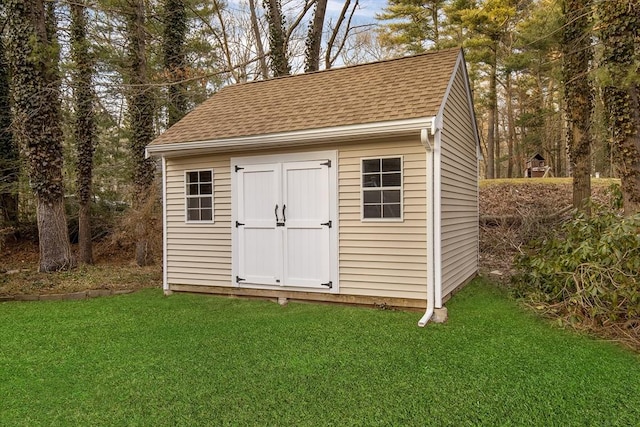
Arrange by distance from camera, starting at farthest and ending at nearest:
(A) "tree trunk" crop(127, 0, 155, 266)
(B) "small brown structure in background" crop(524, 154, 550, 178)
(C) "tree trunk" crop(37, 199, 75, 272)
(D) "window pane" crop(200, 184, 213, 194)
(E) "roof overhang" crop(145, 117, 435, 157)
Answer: (B) "small brown structure in background" crop(524, 154, 550, 178) → (A) "tree trunk" crop(127, 0, 155, 266) → (C) "tree trunk" crop(37, 199, 75, 272) → (D) "window pane" crop(200, 184, 213, 194) → (E) "roof overhang" crop(145, 117, 435, 157)

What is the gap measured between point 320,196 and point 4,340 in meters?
3.98

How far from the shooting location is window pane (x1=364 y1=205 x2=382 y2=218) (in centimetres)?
524

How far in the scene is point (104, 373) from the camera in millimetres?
3479

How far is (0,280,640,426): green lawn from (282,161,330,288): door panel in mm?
650

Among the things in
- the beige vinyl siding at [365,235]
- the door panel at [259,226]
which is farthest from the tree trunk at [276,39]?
the door panel at [259,226]

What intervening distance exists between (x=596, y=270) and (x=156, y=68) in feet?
39.2

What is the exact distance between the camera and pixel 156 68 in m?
11.9

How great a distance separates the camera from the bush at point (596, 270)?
407cm

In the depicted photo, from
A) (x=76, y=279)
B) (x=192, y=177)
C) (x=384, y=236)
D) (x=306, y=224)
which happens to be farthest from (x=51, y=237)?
(x=384, y=236)

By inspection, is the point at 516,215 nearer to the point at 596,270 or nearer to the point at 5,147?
the point at 596,270

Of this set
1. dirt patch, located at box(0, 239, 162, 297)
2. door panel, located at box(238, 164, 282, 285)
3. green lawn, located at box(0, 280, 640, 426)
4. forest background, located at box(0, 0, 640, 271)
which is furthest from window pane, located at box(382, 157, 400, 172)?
dirt patch, located at box(0, 239, 162, 297)

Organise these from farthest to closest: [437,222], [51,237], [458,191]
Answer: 1. [51,237]
2. [458,191]
3. [437,222]

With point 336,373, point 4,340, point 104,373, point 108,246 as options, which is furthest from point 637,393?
point 108,246

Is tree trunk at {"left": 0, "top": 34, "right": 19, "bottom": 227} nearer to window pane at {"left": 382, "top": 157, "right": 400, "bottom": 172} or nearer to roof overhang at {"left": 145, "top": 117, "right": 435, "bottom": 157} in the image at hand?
roof overhang at {"left": 145, "top": 117, "right": 435, "bottom": 157}
